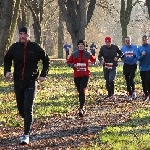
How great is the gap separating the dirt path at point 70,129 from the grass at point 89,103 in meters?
0.28

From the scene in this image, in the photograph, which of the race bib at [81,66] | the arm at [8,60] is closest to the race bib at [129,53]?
the race bib at [81,66]

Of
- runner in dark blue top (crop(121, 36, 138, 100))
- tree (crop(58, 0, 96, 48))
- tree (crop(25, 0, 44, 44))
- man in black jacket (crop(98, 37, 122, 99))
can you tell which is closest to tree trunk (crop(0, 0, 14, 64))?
man in black jacket (crop(98, 37, 122, 99))

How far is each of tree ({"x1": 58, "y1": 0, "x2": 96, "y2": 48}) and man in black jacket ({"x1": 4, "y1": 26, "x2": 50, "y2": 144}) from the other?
1731 centimetres

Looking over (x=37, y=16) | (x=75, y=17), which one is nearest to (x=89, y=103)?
(x=75, y=17)

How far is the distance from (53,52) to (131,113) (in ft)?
167

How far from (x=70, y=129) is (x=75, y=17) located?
17433 millimetres

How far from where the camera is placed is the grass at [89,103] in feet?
25.8

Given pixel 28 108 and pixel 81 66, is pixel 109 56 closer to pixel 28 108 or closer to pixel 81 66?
pixel 81 66

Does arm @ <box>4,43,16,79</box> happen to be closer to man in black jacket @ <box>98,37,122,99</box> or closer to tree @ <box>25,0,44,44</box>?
man in black jacket @ <box>98,37,122,99</box>

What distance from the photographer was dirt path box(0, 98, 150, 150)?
795cm

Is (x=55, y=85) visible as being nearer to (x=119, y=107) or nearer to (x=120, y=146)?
(x=119, y=107)

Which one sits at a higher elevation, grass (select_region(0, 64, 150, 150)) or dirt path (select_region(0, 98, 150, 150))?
grass (select_region(0, 64, 150, 150))

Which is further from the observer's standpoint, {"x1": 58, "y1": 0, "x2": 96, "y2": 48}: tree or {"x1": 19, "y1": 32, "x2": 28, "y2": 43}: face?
{"x1": 58, "y1": 0, "x2": 96, "y2": 48}: tree

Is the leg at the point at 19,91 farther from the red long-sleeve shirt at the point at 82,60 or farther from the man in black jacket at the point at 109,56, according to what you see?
the man in black jacket at the point at 109,56
